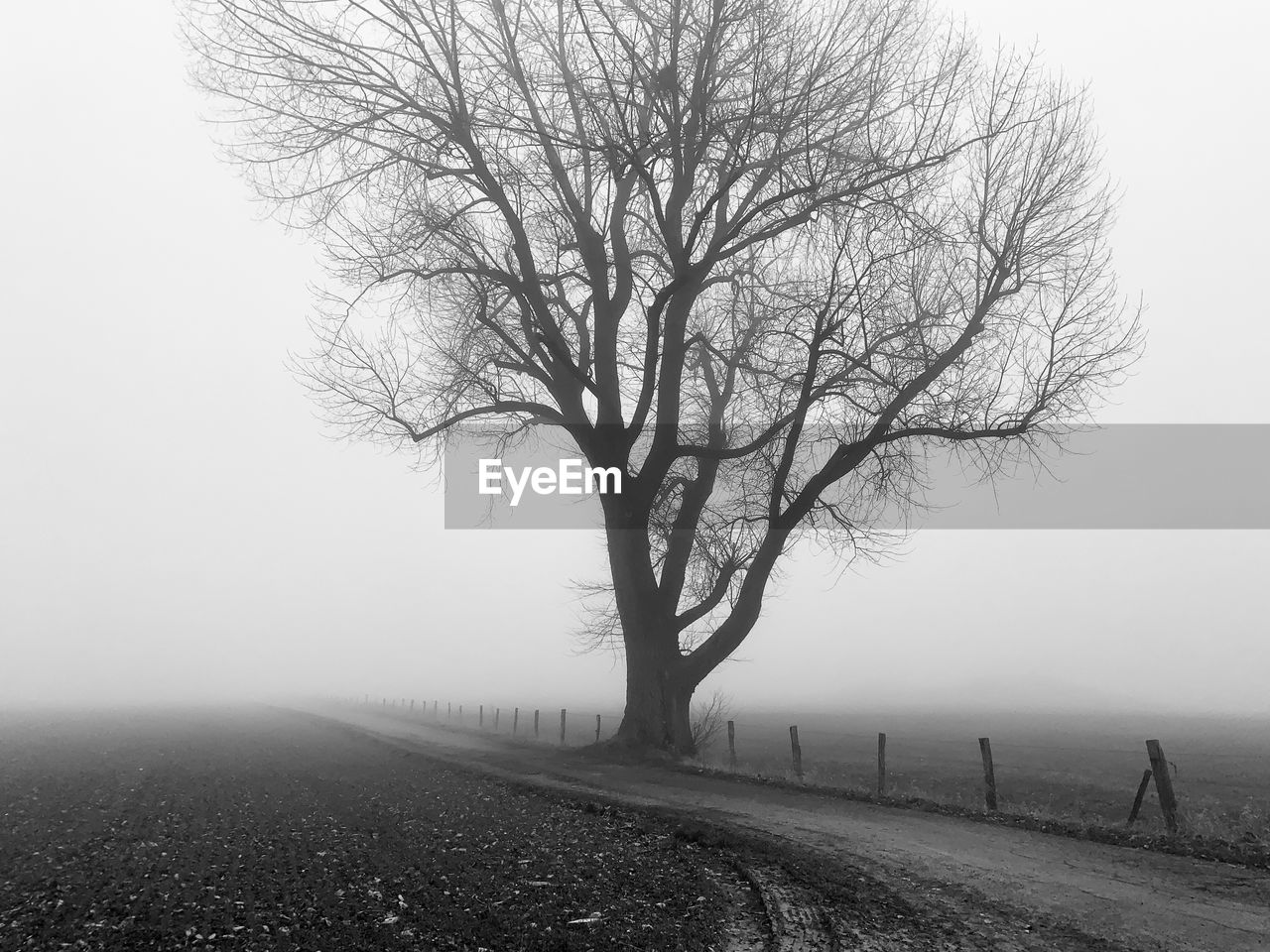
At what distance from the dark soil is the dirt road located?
5.20 ft

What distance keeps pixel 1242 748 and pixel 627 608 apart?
36.5 metres

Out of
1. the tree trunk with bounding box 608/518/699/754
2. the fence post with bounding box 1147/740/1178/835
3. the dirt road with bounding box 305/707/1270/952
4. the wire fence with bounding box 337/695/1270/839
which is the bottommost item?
the wire fence with bounding box 337/695/1270/839

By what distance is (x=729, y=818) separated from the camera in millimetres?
11039

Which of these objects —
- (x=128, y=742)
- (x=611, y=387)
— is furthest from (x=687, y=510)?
(x=128, y=742)

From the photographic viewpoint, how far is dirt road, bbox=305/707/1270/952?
651 cm

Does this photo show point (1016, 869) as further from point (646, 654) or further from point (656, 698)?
point (646, 654)

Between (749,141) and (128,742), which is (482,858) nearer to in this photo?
(749,141)

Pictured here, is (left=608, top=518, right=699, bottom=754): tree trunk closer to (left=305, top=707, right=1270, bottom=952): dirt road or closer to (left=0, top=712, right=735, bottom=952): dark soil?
(left=0, top=712, right=735, bottom=952): dark soil

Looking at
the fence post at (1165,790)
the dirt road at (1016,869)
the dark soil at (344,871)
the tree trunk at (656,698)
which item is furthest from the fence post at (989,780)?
the tree trunk at (656,698)

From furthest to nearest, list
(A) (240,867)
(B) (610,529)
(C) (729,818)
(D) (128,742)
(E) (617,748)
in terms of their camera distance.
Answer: (D) (128,742)
(B) (610,529)
(E) (617,748)
(C) (729,818)
(A) (240,867)

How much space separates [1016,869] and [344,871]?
21.1ft

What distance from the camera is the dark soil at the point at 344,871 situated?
6254mm

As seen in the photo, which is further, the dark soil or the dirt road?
the dirt road

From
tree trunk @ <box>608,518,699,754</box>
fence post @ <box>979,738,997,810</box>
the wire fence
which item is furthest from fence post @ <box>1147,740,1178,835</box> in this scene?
tree trunk @ <box>608,518,699,754</box>
